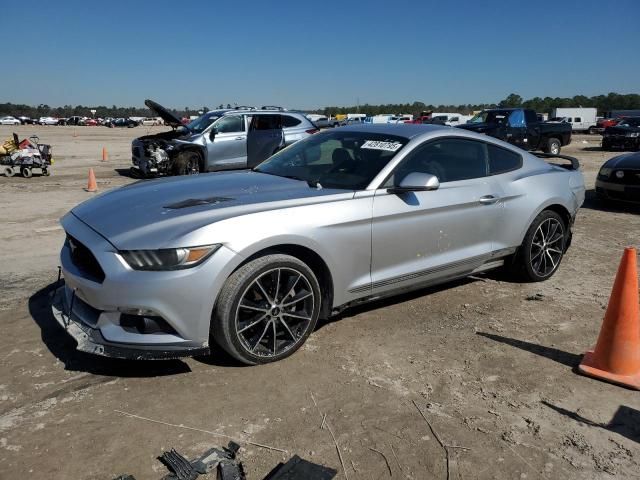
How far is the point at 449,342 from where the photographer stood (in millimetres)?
4098

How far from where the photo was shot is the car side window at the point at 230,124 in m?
13.3

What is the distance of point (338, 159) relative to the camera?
456 cm

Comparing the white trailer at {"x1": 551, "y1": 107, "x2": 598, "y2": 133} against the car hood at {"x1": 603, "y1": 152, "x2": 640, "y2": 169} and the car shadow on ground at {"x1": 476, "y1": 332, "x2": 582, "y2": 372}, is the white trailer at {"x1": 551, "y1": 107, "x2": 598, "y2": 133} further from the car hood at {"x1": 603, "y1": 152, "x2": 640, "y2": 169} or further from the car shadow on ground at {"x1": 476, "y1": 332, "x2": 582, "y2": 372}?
the car shadow on ground at {"x1": 476, "y1": 332, "x2": 582, "y2": 372}

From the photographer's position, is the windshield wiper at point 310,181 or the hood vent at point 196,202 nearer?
the hood vent at point 196,202

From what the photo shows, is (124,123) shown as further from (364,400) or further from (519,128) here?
(364,400)

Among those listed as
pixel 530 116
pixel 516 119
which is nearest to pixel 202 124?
pixel 516 119

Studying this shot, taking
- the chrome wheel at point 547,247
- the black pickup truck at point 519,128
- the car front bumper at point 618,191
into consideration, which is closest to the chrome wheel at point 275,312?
the chrome wheel at point 547,247

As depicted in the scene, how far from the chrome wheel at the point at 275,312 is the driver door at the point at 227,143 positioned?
980 centimetres

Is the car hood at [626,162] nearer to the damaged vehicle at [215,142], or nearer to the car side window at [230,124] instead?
the damaged vehicle at [215,142]

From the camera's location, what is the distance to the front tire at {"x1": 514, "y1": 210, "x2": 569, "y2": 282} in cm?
523

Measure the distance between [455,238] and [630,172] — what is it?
6.33 metres

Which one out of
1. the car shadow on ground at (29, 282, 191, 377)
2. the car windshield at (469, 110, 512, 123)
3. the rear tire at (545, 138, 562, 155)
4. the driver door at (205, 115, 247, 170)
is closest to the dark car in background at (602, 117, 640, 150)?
the rear tire at (545, 138, 562, 155)

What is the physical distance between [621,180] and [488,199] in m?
5.93

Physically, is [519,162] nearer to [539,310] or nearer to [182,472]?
[539,310]
